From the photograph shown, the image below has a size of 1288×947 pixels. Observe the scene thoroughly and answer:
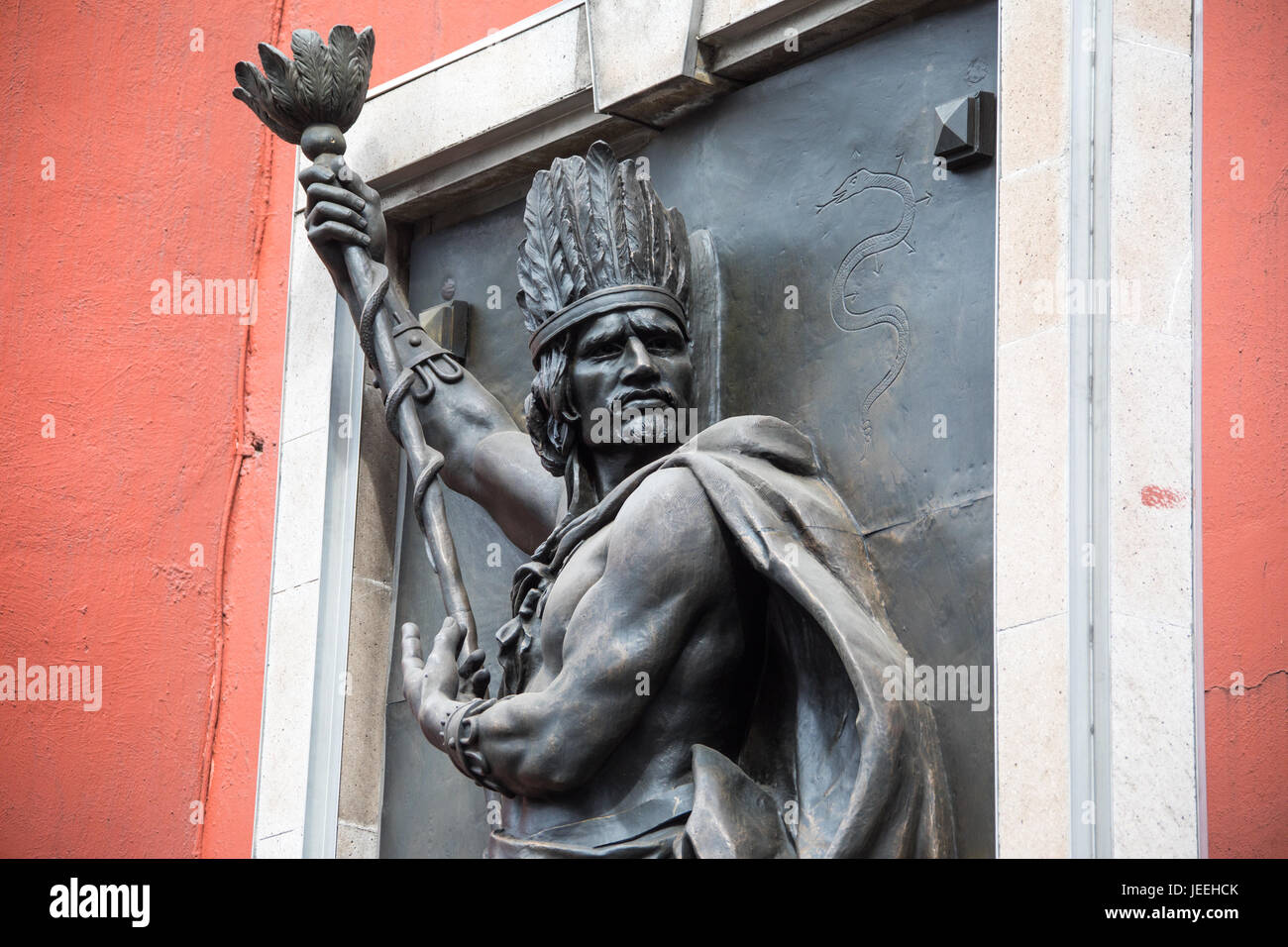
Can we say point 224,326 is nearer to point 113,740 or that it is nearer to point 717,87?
point 113,740

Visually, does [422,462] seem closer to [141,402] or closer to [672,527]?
[672,527]

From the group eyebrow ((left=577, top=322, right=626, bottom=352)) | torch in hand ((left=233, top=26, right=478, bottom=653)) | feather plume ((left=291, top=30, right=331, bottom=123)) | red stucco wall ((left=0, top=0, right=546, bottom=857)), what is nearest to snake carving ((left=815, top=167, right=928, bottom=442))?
eyebrow ((left=577, top=322, right=626, bottom=352))

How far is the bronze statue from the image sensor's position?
394 centimetres

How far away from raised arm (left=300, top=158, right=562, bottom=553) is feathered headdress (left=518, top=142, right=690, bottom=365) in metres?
0.39

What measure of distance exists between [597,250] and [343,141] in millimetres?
950

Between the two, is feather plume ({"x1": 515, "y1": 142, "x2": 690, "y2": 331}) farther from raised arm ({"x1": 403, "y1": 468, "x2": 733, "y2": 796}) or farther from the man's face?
raised arm ({"x1": 403, "y1": 468, "x2": 733, "y2": 796})

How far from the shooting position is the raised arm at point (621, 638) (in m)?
4.09

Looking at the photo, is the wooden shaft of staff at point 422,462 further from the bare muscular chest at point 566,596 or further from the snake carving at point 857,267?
the snake carving at point 857,267

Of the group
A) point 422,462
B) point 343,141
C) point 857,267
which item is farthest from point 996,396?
point 343,141

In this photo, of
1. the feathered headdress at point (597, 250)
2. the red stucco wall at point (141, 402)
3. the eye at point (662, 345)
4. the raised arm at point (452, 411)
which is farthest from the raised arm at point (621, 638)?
the red stucco wall at point (141, 402)

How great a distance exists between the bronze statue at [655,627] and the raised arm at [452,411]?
0.21 feet
